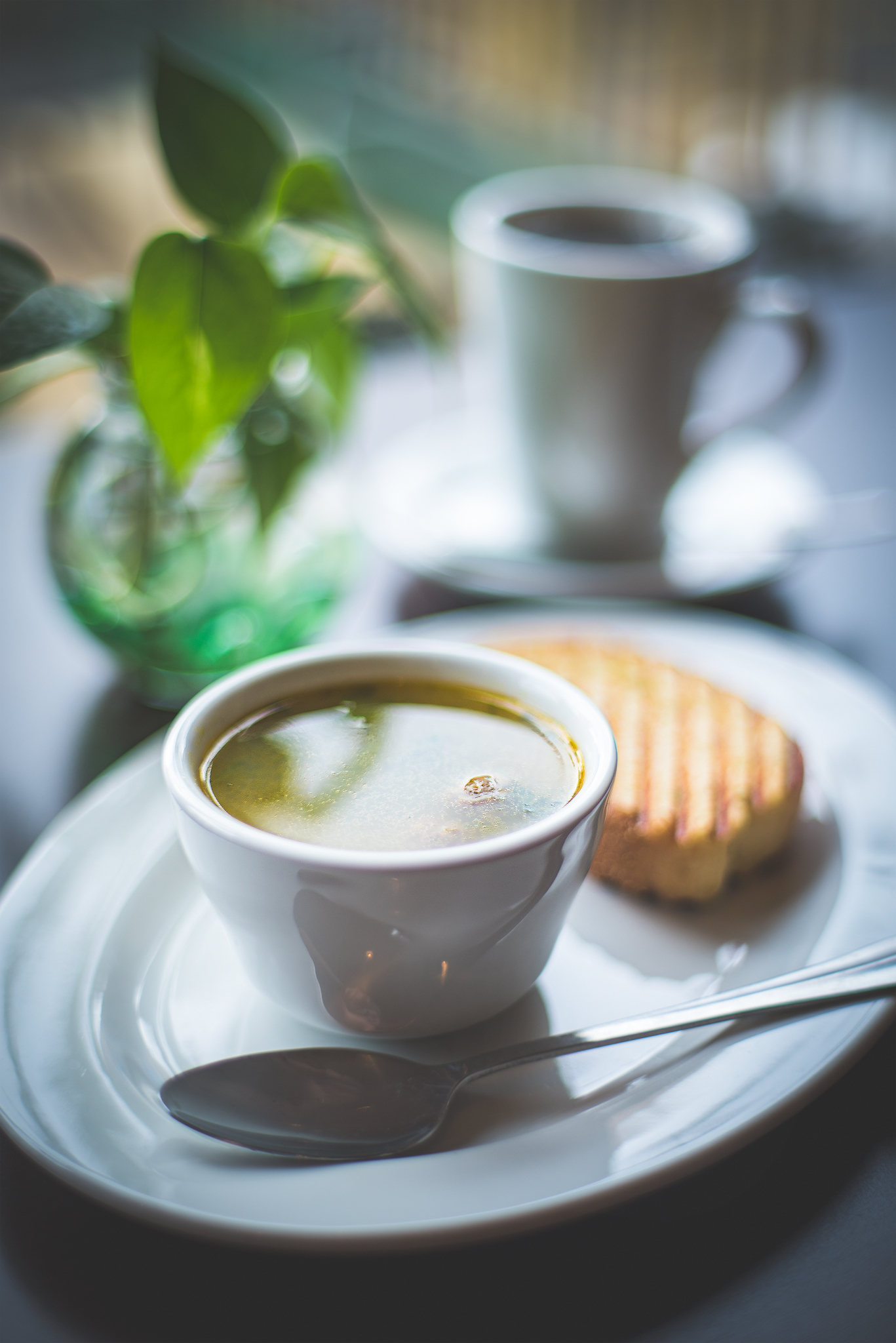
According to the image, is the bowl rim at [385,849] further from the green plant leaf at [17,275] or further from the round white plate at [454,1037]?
the green plant leaf at [17,275]

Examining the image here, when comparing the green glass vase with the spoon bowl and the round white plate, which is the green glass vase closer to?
the round white plate

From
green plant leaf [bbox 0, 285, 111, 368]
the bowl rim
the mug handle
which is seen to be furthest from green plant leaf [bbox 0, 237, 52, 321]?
the mug handle

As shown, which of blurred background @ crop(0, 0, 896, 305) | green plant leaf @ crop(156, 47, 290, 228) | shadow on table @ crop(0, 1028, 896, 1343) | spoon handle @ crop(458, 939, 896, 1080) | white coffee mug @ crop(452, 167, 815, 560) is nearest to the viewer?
shadow on table @ crop(0, 1028, 896, 1343)

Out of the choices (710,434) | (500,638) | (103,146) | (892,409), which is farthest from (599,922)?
(103,146)

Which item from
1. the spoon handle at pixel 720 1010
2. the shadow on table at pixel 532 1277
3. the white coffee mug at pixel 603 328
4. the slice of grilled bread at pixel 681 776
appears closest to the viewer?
the shadow on table at pixel 532 1277

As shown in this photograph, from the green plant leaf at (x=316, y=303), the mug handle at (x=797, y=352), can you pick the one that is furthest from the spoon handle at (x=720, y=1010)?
the mug handle at (x=797, y=352)

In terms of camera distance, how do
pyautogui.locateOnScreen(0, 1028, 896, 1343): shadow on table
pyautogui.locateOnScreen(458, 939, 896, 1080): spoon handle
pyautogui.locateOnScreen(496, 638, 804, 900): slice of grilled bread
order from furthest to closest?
pyautogui.locateOnScreen(496, 638, 804, 900): slice of grilled bread
pyautogui.locateOnScreen(458, 939, 896, 1080): spoon handle
pyautogui.locateOnScreen(0, 1028, 896, 1343): shadow on table
